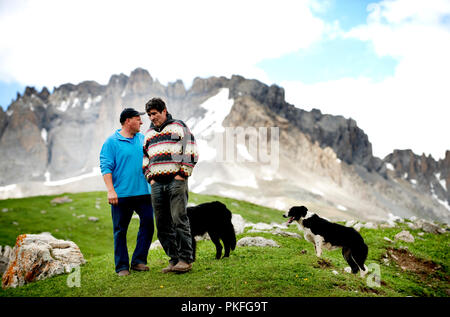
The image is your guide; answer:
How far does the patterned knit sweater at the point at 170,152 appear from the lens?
6.89 m

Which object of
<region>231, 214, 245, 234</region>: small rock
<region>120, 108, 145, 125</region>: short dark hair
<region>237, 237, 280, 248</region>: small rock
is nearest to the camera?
<region>120, 108, 145, 125</region>: short dark hair

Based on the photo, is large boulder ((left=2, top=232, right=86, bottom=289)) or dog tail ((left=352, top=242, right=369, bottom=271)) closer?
dog tail ((left=352, top=242, right=369, bottom=271))

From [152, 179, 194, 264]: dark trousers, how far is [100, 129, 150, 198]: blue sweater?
79 cm

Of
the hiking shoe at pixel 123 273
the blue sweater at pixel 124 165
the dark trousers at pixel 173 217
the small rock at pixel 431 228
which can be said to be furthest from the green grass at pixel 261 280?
the small rock at pixel 431 228

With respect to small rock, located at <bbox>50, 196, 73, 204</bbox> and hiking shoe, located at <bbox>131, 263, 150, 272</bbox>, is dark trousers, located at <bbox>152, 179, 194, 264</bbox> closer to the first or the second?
hiking shoe, located at <bbox>131, 263, 150, 272</bbox>

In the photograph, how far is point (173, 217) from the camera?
701 cm

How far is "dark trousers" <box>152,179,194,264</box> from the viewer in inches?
273

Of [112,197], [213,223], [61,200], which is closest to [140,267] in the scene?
[112,197]

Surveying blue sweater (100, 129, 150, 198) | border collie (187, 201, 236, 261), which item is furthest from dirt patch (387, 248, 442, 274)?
blue sweater (100, 129, 150, 198)

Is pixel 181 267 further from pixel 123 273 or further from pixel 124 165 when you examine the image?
pixel 124 165

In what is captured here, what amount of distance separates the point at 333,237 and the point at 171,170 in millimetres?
4046

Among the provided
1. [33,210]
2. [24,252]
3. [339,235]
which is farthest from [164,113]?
[33,210]

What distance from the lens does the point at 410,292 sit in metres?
6.95
